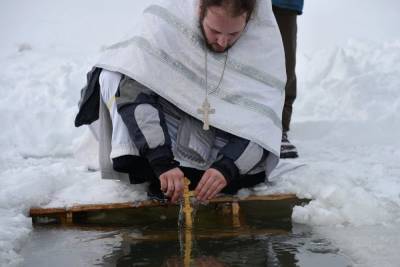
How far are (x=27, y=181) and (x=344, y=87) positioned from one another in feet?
12.2

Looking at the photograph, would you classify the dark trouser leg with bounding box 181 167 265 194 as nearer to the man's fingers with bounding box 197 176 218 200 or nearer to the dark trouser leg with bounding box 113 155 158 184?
the dark trouser leg with bounding box 113 155 158 184

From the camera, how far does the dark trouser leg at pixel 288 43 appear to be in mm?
4105

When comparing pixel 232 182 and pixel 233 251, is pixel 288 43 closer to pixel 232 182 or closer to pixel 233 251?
pixel 232 182

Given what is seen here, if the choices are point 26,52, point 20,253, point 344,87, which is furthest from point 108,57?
point 26,52

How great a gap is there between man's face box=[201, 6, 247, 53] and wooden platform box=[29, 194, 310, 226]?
0.75 meters

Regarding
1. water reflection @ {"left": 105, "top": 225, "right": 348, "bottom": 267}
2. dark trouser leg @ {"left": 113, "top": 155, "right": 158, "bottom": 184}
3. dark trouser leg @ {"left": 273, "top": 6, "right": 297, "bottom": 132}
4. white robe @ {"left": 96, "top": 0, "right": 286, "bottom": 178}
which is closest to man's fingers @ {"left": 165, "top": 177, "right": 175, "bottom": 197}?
water reflection @ {"left": 105, "top": 225, "right": 348, "bottom": 267}

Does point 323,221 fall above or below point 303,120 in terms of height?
below

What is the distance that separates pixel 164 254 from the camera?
8.04 feet

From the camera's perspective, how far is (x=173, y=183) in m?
2.76

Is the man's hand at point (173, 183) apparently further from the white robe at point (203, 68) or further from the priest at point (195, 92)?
the white robe at point (203, 68)

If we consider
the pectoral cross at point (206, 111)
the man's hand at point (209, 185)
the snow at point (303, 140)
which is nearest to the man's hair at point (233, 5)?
the pectoral cross at point (206, 111)

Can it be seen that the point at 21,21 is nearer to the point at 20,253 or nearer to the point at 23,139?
the point at 23,139

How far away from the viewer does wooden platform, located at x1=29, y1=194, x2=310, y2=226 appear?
9.98ft

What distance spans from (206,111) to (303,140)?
7.48 ft
